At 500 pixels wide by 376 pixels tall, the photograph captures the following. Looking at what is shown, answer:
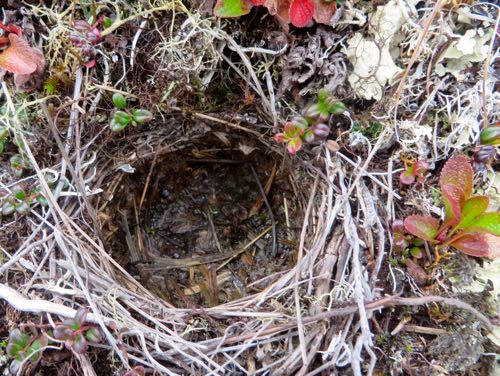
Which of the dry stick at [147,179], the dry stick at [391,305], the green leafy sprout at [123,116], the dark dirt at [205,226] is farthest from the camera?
the dark dirt at [205,226]

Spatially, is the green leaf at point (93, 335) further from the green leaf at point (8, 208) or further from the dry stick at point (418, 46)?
the dry stick at point (418, 46)

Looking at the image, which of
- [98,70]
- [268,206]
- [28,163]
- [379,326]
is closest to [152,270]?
[268,206]

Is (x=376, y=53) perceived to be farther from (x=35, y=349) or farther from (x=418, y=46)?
(x=35, y=349)

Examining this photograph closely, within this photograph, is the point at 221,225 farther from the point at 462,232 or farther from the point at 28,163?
the point at 462,232

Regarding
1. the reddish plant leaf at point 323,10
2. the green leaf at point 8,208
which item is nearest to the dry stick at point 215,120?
the reddish plant leaf at point 323,10

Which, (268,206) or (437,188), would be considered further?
(268,206)

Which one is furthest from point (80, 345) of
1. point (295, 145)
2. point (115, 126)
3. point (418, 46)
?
point (418, 46)

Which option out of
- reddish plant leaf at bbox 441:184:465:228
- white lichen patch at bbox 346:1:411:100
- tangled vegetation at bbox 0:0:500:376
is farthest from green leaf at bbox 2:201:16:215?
reddish plant leaf at bbox 441:184:465:228

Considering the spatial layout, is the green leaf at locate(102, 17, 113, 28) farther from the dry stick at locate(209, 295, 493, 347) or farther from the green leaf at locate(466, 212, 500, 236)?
the green leaf at locate(466, 212, 500, 236)
